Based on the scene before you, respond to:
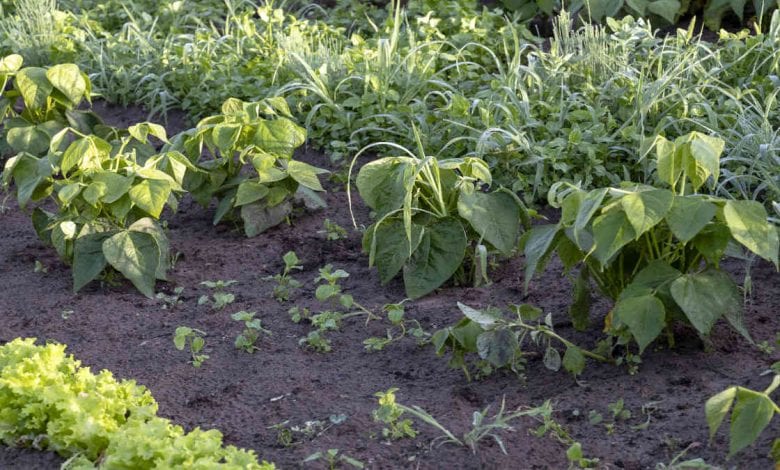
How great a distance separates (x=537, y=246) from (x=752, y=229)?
0.67 metres

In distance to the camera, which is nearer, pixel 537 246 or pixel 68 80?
pixel 537 246

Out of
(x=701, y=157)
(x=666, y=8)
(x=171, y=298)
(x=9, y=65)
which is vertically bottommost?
(x=171, y=298)

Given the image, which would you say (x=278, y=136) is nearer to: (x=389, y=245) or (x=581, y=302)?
(x=389, y=245)

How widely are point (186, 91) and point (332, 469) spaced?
3.56 metres

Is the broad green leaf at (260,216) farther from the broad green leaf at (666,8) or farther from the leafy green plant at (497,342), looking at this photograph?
the broad green leaf at (666,8)

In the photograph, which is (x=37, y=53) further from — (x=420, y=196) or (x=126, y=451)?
(x=126, y=451)

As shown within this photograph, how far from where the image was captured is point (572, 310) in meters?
3.76

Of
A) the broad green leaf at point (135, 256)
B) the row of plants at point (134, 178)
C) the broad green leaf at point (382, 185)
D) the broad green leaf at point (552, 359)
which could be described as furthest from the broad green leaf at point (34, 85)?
the broad green leaf at point (552, 359)

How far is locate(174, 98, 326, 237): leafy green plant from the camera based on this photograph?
471 cm

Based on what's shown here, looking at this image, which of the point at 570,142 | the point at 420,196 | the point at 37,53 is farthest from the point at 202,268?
the point at 37,53

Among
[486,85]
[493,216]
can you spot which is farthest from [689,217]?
[486,85]

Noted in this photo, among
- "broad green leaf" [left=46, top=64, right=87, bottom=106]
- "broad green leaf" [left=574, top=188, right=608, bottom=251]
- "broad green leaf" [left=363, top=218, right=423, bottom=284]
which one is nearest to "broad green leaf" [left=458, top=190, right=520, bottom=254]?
"broad green leaf" [left=363, top=218, right=423, bottom=284]

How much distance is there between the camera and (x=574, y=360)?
3.53m

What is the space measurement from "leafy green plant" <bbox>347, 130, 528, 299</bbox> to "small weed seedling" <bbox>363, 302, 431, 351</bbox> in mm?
152
